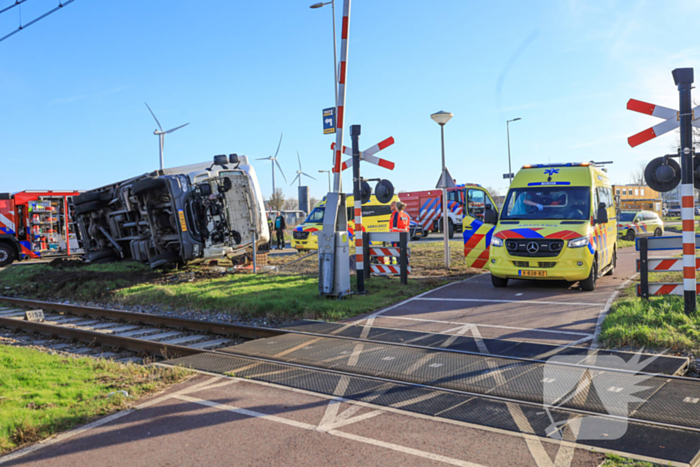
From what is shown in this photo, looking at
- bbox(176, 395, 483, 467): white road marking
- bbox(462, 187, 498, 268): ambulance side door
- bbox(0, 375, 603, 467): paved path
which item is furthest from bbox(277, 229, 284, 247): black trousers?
bbox(0, 375, 603, 467): paved path

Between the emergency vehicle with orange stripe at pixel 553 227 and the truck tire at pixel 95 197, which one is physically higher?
the truck tire at pixel 95 197

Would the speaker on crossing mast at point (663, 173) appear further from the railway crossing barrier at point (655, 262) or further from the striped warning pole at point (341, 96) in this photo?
the striped warning pole at point (341, 96)

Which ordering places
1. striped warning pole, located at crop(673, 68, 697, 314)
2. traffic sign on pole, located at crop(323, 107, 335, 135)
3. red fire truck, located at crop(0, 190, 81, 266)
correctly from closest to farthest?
striped warning pole, located at crop(673, 68, 697, 314) → traffic sign on pole, located at crop(323, 107, 335, 135) → red fire truck, located at crop(0, 190, 81, 266)

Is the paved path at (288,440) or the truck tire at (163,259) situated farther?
the truck tire at (163,259)

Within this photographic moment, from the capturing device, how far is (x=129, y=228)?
1566 centimetres

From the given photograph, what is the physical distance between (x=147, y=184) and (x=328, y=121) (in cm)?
503

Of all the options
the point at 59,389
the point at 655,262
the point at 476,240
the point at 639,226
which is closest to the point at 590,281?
the point at 655,262

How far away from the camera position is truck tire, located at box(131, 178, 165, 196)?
44.6ft

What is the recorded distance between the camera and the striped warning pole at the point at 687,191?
7148mm

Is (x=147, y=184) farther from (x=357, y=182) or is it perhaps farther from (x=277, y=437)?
(x=277, y=437)

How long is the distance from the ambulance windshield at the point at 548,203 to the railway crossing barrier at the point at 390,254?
2.33 meters

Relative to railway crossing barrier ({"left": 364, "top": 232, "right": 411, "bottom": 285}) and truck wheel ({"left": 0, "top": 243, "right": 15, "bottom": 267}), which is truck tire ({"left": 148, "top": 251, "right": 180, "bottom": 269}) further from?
truck wheel ({"left": 0, "top": 243, "right": 15, "bottom": 267})

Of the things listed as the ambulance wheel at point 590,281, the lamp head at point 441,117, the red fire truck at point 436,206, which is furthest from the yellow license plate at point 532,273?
the red fire truck at point 436,206

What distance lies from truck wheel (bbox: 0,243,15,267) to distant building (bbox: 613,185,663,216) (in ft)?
187
